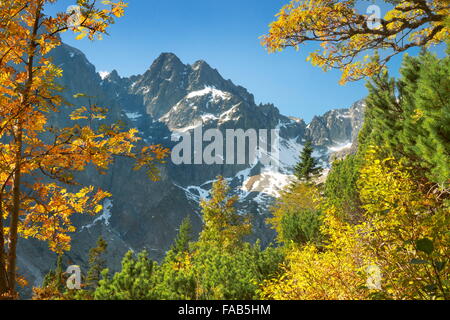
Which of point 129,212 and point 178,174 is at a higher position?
point 178,174

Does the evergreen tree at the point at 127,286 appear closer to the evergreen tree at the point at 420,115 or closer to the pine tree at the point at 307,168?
the evergreen tree at the point at 420,115

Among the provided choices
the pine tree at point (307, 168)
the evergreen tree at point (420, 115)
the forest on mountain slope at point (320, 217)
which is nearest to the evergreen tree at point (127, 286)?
the forest on mountain slope at point (320, 217)

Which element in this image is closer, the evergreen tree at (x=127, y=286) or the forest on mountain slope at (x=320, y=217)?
the forest on mountain slope at (x=320, y=217)

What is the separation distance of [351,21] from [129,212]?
133 m

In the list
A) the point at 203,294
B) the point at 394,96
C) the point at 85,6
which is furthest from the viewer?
the point at 394,96

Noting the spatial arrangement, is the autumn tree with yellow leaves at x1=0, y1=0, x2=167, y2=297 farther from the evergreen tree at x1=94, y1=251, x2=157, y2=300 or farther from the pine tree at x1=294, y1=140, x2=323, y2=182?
the pine tree at x1=294, y1=140, x2=323, y2=182

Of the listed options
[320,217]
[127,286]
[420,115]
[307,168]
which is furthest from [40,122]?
[307,168]

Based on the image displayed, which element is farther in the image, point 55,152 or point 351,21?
point 351,21

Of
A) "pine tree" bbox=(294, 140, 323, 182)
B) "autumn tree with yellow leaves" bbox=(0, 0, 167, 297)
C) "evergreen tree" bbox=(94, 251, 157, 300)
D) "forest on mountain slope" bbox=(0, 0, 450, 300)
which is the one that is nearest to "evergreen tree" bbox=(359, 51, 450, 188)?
"forest on mountain slope" bbox=(0, 0, 450, 300)

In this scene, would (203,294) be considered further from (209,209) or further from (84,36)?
(209,209)

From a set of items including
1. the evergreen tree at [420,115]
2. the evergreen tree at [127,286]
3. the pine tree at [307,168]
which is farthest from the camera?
the pine tree at [307,168]

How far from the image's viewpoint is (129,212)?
425 feet

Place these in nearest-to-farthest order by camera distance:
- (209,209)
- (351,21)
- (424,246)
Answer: (424,246) < (351,21) < (209,209)
